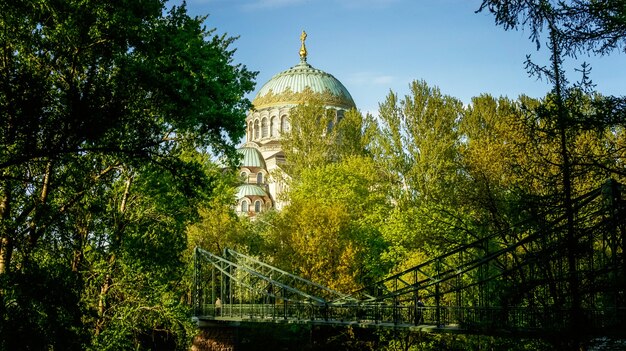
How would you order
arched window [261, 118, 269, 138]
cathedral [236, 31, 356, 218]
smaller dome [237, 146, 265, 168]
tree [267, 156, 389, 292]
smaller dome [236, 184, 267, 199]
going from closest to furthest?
tree [267, 156, 389, 292] → smaller dome [236, 184, 267, 199] → cathedral [236, 31, 356, 218] → smaller dome [237, 146, 265, 168] → arched window [261, 118, 269, 138]

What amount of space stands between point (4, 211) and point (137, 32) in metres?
3.64

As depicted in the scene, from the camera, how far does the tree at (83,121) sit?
795cm

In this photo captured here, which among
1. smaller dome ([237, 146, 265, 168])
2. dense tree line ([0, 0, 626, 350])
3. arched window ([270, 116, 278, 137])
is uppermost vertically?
arched window ([270, 116, 278, 137])

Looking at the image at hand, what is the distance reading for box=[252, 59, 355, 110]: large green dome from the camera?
253ft

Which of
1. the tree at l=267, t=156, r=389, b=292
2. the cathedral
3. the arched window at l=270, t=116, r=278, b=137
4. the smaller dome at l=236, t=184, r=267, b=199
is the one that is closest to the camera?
the tree at l=267, t=156, r=389, b=292

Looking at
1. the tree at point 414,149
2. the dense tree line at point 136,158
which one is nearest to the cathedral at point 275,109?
the tree at point 414,149

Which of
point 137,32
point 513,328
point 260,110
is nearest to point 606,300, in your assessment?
point 513,328

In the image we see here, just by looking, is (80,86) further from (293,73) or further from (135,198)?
(293,73)

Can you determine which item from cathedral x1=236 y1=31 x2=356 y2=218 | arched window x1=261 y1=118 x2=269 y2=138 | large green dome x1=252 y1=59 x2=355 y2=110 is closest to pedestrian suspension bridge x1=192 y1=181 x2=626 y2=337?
cathedral x1=236 y1=31 x2=356 y2=218

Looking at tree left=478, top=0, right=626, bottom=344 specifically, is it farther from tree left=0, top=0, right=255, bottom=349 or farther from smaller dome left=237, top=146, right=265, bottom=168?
smaller dome left=237, top=146, right=265, bottom=168

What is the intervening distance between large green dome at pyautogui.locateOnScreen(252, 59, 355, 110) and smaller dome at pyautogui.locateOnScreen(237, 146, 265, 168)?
4.85 meters

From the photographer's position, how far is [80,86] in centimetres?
1008

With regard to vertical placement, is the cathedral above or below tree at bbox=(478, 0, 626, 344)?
above

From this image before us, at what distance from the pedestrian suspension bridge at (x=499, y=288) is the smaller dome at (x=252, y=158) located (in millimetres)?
40618
